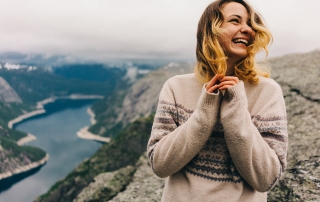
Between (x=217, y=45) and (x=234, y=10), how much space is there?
24.1 inches

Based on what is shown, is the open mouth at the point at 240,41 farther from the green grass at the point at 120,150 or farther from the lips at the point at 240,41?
the green grass at the point at 120,150

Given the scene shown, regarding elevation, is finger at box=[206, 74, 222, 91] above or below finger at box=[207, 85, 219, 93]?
above

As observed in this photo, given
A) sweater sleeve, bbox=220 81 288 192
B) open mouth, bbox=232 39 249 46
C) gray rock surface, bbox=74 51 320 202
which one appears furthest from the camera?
gray rock surface, bbox=74 51 320 202

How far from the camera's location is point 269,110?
10.6 ft

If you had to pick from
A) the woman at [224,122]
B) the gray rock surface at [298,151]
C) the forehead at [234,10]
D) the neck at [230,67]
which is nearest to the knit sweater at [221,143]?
the woman at [224,122]

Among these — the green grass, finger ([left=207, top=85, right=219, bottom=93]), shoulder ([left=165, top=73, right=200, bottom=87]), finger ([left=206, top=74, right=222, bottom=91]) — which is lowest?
the green grass

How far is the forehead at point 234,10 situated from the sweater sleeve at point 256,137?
1.04 meters

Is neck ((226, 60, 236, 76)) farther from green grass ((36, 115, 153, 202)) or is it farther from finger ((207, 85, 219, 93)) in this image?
green grass ((36, 115, 153, 202))

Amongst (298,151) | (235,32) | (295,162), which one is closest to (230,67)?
(235,32)

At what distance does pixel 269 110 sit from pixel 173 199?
5.48ft

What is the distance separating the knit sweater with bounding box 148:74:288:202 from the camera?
2.92 metres

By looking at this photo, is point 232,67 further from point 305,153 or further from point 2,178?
point 2,178

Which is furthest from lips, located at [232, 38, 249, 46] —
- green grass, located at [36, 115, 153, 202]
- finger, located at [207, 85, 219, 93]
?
green grass, located at [36, 115, 153, 202]

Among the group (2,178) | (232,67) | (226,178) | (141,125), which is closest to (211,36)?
(232,67)
